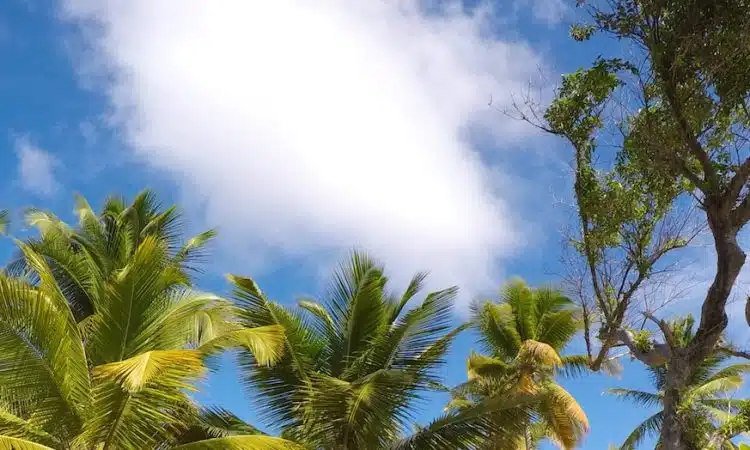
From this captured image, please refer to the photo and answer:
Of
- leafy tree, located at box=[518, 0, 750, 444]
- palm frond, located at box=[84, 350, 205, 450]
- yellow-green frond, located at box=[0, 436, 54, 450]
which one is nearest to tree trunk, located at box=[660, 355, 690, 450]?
leafy tree, located at box=[518, 0, 750, 444]

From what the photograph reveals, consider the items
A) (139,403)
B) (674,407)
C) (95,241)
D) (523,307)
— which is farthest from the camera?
(523,307)

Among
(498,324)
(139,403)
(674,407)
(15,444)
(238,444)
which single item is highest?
(498,324)

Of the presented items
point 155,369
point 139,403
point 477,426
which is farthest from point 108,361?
point 477,426

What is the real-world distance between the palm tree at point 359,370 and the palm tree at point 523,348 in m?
6.32

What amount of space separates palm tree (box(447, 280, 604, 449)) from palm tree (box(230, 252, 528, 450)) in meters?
6.32

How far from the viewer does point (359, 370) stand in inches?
496

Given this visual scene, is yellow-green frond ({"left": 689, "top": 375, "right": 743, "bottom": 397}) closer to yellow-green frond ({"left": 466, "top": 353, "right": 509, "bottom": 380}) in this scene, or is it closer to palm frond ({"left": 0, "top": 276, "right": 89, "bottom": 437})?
yellow-green frond ({"left": 466, "top": 353, "right": 509, "bottom": 380})

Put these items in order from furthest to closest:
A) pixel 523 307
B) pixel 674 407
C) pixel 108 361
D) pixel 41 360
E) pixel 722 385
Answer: pixel 722 385 → pixel 523 307 → pixel 674 407 → pixel 108 361 → pixel 41 360

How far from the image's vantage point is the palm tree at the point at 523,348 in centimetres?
1862

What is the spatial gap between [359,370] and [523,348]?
21.7 ft

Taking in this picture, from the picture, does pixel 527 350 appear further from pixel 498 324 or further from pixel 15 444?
pixel 15 444

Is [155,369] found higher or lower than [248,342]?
lower

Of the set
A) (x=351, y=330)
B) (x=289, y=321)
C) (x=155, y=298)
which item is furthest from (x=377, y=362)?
(x=155, y=298)

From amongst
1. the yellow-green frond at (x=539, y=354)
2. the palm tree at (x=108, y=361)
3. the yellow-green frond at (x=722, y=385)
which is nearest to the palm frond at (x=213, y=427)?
the palm tree at (x=108, y=361)
